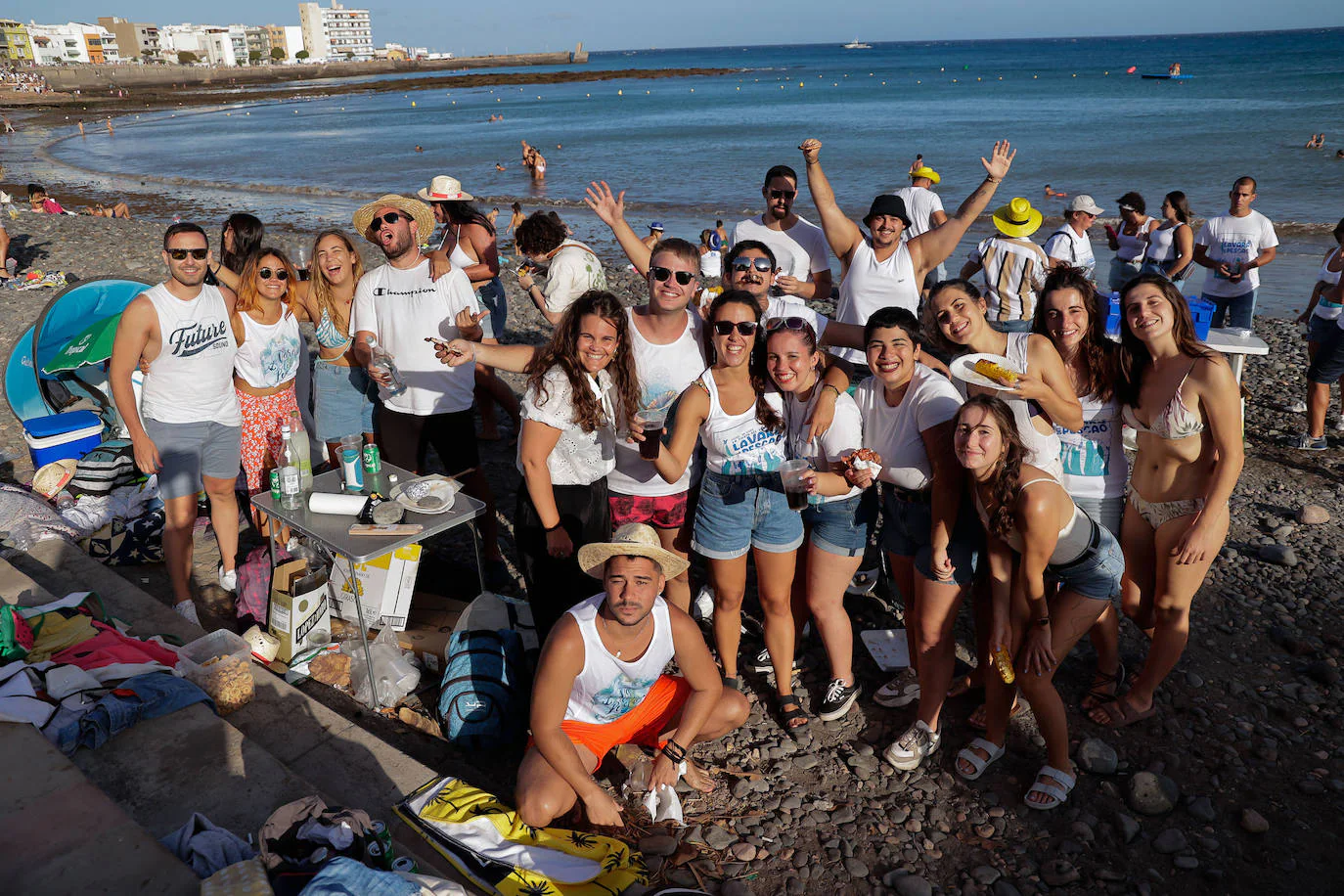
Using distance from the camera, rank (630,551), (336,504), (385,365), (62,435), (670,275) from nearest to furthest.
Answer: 1. (630,551)
2. (670,275)
3. (336,504)
4. (385,365)
5. (62,435)

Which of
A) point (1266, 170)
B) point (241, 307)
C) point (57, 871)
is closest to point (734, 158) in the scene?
point (1266, 170)

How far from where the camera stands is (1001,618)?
11.5 feet

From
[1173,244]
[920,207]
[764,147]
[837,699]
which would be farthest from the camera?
[764,147]

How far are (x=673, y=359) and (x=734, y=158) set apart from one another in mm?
29474

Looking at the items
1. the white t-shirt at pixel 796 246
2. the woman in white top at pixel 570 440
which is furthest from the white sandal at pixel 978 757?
the white t-shirt at pixel 796 246

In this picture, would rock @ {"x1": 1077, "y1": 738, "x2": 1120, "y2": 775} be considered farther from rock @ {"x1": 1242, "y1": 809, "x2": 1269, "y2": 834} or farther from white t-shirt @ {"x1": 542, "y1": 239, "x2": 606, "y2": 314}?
white t-shirt @ {"x1": 542, "y1": 239, "x2": 606, "y2": 314}

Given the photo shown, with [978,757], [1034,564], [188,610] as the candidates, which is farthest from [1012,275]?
[188,610]

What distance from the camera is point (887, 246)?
5281 millimetres

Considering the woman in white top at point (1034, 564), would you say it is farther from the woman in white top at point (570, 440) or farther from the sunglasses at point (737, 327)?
the woman in white top at point (570, 440)

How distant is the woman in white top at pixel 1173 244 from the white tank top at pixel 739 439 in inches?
280

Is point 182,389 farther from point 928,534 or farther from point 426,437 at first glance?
point 928,534

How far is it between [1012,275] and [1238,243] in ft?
11.3

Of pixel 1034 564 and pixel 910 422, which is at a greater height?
pixel 910 422

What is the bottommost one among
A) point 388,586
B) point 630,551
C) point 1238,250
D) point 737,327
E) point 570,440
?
point 388,586
